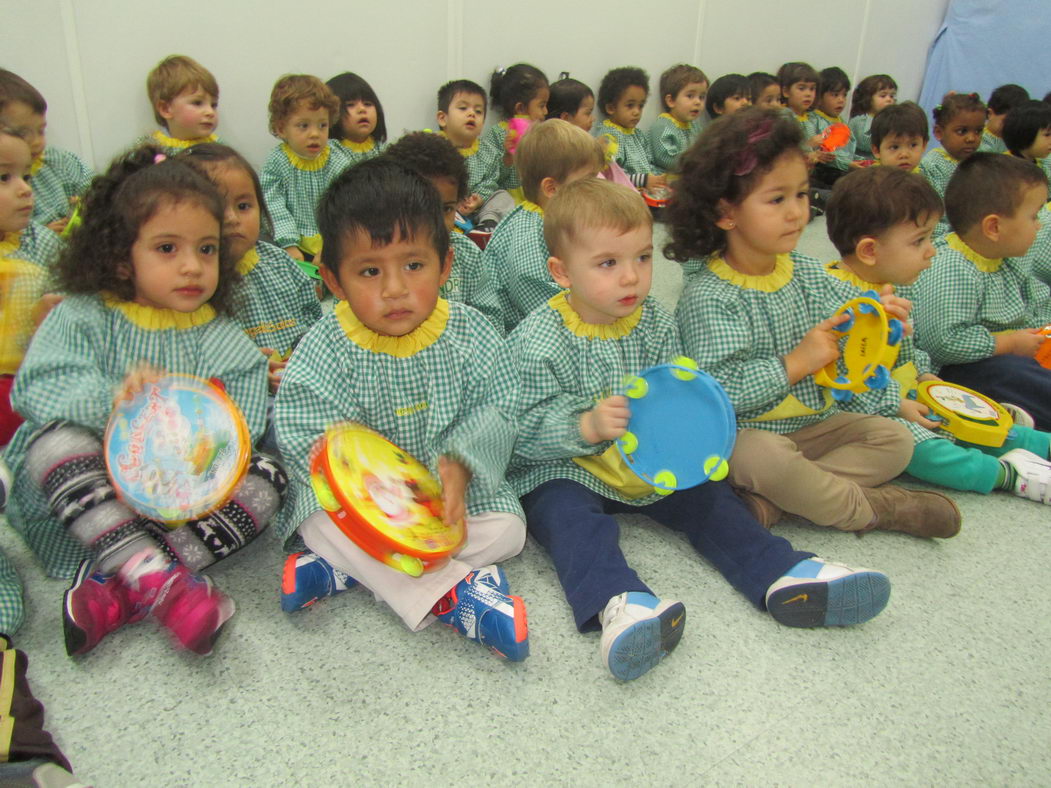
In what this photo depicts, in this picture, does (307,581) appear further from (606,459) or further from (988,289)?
(988,289)

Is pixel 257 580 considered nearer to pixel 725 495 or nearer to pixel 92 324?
pixel 92 324

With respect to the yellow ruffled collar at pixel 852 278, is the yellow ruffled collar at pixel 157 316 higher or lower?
lower

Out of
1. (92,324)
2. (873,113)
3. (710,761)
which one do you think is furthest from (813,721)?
(873,113)

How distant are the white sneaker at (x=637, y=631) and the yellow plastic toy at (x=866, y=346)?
2.09 ft

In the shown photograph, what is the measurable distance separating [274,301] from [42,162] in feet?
4.44

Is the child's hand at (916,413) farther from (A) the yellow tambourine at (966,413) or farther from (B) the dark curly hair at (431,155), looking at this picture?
(B) the dark curly hair at (431,155)

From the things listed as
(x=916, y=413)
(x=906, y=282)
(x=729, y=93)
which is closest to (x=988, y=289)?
(x=906, y=282)

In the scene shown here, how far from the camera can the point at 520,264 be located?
2.11 metres

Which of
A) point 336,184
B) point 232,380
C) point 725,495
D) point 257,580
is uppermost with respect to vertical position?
point 336,184

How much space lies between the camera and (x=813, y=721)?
109 centimetres

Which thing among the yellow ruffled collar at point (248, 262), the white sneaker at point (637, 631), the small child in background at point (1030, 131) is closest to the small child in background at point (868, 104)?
the small child in background at point (1030, 131)

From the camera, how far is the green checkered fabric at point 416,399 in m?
1.28

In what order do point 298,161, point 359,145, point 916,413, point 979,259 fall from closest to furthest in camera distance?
1. point 916,413
2. point 979,259
3. point 298,161
4. point 359,145

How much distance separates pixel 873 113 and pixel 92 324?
5652 millimetres
